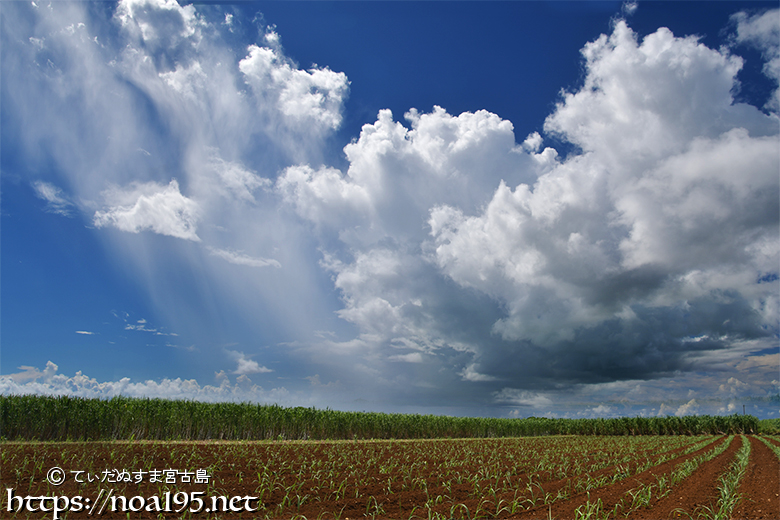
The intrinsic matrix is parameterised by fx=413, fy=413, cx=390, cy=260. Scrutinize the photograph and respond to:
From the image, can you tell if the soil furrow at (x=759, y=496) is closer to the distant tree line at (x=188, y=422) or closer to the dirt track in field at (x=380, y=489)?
the dirt track in field at (x=380, y=489)

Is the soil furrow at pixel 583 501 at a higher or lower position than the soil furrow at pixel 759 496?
higher

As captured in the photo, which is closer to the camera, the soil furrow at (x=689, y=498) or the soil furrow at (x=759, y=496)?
the soil furrow at (x=689, y=498)

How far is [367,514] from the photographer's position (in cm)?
666

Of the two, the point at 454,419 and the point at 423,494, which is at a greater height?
the point at 423,494

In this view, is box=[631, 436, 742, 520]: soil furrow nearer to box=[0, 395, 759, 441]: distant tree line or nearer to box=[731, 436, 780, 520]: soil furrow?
box=[731, 436, 780, 520]: soil furrow

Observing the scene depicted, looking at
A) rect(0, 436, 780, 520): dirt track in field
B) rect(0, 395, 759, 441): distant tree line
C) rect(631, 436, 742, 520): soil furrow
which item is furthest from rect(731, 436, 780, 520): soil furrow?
rect(0, 395, 759, 441): distant tree line

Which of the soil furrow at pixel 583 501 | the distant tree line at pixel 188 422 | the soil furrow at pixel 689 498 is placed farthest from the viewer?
the distant tree line at pixel 188 422

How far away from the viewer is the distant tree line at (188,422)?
682 inches

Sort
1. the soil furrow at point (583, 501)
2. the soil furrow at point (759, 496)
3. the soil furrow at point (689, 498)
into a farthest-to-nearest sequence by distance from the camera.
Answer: the soil furrow at point (759, 496) → the soil furrow at point (689, 498) → the soil furrow at point (583, 501)

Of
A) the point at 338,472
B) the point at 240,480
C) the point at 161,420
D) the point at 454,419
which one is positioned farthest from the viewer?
the point at 454,419

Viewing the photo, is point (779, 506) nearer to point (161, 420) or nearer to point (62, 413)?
point (161, 420)

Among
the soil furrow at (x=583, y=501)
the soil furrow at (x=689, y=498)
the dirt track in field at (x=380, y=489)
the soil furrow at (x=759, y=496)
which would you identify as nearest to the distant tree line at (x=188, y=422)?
the dirt track in field at (x=380, y=489)

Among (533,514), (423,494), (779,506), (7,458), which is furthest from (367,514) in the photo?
(7,458)

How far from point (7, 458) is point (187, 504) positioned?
22.3 ft
